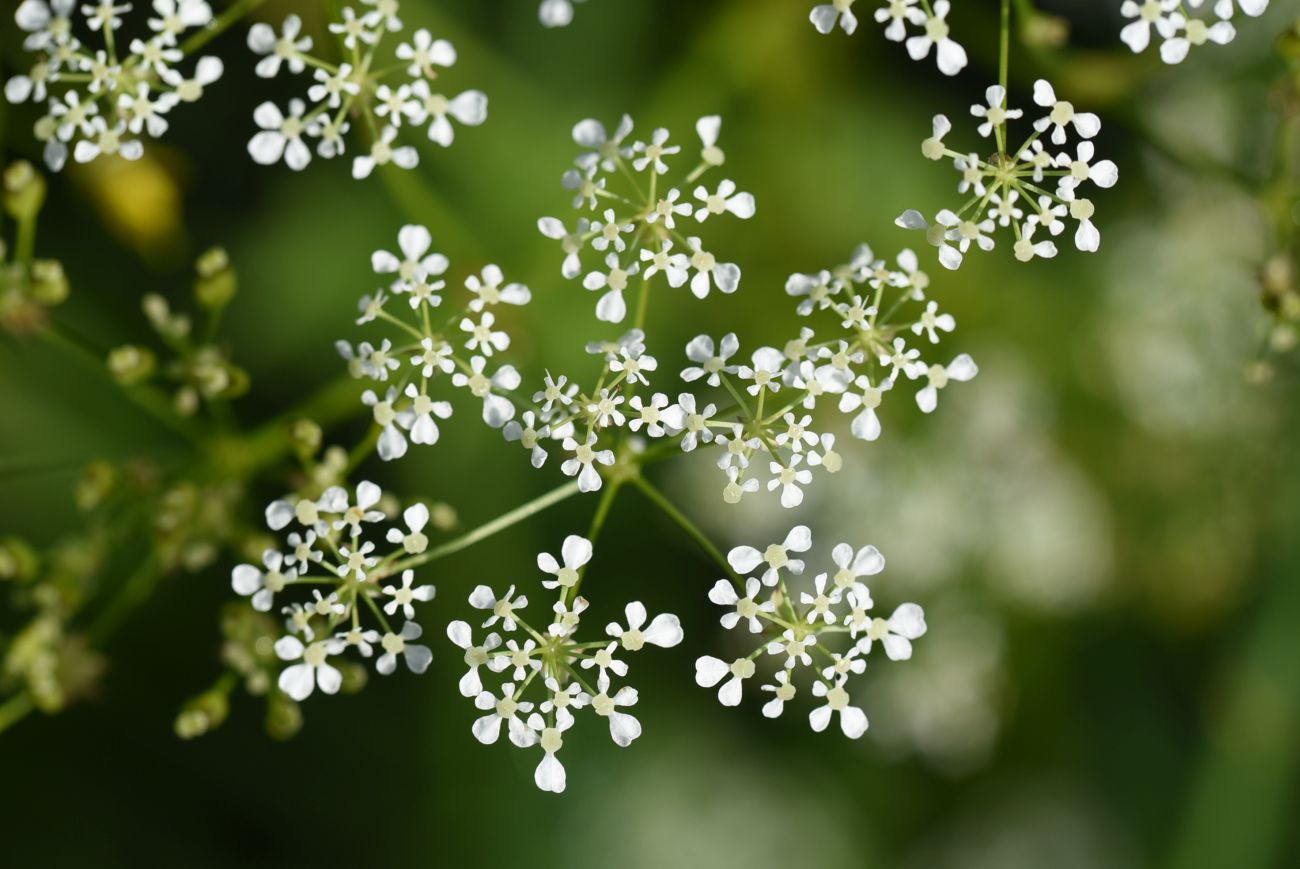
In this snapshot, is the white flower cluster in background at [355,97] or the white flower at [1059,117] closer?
the white flower at [1059,117]

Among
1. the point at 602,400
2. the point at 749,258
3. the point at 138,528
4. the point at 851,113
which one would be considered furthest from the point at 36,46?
the point at 851,113

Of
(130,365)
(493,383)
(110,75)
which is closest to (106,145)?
(110,75)

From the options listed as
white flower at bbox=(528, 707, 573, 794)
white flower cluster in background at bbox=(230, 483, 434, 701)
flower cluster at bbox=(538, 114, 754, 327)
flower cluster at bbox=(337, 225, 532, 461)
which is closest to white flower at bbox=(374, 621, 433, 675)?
white flower cluster in background at bbox=(230, 483, 434, 701)

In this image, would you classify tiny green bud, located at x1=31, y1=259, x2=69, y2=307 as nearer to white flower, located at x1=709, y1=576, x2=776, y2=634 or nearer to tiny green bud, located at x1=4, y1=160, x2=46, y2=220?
tiny green bud, located at x1=4, y1=160, x2=46, y2=220

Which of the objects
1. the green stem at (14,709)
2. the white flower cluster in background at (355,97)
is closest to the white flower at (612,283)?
the white flower cluster in background at (355,97)

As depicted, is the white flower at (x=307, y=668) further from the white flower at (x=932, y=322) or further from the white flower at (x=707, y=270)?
the white flower at (x=932, y=322)

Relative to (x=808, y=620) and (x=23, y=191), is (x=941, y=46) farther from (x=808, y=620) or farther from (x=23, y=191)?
(x=23, y=191)

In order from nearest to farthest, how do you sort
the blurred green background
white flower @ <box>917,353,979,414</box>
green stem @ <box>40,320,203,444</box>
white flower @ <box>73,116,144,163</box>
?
white flower @ <box>917,353,979,414</box> → white flower @ <box>73,116,144,163</box> → green stem @ <box>40,320,203,444</box> → the blurred green background
